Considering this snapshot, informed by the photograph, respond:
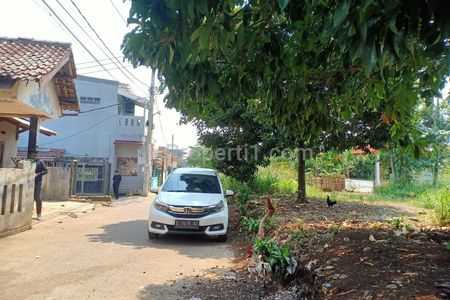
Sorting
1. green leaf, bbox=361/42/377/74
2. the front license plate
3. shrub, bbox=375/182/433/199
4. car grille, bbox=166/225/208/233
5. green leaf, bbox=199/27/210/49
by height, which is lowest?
car grille, bbox=166/225/208/233

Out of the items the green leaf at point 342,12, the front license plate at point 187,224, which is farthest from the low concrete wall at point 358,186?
the green leaf at point 342,12

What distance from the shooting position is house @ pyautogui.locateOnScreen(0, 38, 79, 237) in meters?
8.21

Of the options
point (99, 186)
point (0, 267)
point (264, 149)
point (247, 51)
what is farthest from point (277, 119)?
point (99, 186)

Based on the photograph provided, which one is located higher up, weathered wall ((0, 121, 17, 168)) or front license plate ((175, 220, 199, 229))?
weathered wall ((0, 121, 17, 168))

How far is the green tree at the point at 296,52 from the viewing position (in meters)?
2.07

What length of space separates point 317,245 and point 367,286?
1.92 metres

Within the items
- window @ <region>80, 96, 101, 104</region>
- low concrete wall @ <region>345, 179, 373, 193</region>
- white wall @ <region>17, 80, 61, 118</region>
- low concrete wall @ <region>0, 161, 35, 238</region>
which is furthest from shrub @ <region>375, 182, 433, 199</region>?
window @ <region>80, 96, 101, 104</region>

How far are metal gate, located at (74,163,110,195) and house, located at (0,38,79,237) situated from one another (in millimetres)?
11963

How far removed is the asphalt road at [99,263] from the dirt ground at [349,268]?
1.74ft

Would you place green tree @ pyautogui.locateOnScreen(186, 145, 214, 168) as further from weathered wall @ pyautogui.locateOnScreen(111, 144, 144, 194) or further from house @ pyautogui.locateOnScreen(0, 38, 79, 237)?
house @ pyautogui.locateOnScreen(0, 38, 79, 237)

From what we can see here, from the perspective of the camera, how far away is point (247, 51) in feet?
13.0

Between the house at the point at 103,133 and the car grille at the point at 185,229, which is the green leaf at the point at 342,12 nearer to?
the car grille at the point at 185,229

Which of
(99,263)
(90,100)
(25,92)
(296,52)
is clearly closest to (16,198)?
(25,92)

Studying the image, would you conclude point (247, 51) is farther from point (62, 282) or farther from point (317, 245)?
point (62, 282)
